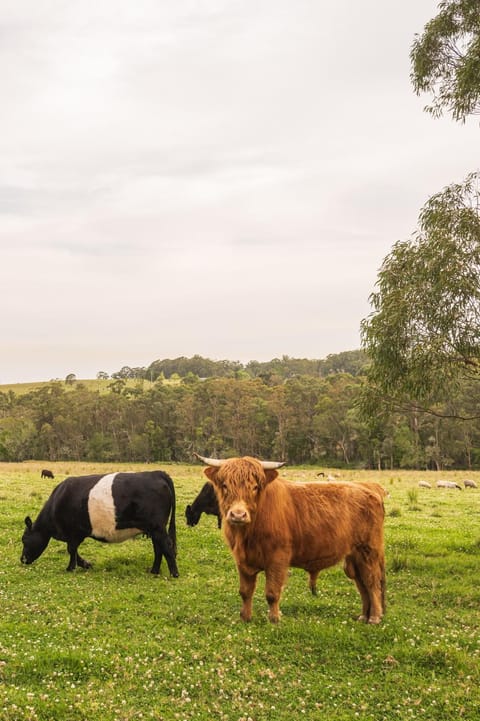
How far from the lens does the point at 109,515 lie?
10.8 m

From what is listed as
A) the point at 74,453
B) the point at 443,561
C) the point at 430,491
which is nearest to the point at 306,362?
the point at 74,453

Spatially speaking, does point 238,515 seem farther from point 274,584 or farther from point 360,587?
point 360,587

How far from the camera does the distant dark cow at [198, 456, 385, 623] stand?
7676mm

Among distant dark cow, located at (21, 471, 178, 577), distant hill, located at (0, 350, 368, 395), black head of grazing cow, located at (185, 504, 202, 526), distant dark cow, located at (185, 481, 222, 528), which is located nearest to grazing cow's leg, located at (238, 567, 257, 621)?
distant dark cow, located at (21, 471, 178, 577)

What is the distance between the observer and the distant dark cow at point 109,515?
424 inches

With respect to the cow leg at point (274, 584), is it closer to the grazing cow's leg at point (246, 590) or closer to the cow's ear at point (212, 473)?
the grazing cow's leg at point (246, 590)

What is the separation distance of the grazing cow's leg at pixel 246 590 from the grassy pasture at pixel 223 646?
16 centimetres

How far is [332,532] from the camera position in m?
7.96

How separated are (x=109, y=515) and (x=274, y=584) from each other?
443cm

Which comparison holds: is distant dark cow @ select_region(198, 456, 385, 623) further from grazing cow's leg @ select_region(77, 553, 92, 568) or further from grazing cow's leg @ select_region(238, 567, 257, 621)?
grazing cow's leg @ select_region(77, 553, 92, 568)

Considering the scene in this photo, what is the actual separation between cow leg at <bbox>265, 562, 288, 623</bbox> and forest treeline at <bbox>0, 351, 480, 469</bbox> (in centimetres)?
6414

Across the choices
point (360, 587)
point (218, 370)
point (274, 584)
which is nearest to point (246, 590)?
point (274, 584)

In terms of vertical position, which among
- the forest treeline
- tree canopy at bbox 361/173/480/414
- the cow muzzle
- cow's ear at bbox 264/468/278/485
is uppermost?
tree canopy at bbox 361/173/480/414

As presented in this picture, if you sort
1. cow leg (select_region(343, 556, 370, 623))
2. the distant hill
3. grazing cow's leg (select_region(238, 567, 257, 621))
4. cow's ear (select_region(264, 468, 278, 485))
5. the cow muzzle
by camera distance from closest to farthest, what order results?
the cow muzzle < cow's ear (select_region(264, 468, 278, 485)) < grazing cow's leg (select_region(238, 567, 257, 621)) < cow leg (select_region(343, 556, 370, 623)) < the distant hill
